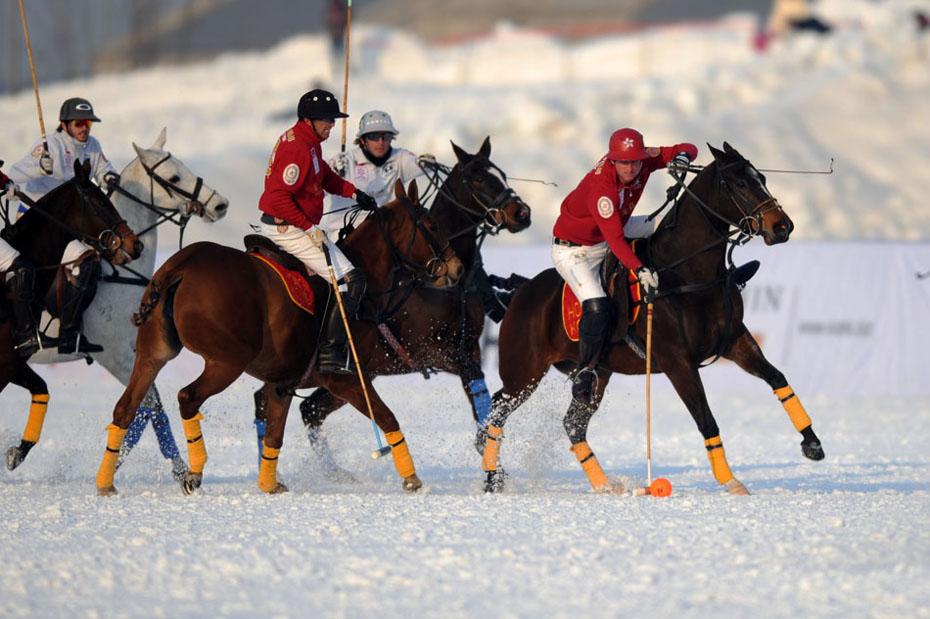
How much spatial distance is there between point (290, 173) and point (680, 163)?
266 cm

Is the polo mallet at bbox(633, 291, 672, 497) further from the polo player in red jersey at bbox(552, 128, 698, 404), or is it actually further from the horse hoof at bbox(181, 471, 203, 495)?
the horse hoof at bbox(181, 471, 203, 495)

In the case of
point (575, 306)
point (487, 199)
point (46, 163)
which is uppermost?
point (46, 163)

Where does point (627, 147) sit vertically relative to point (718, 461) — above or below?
above

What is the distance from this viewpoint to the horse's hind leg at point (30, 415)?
9.30m

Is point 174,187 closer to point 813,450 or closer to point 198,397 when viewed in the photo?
point 198,397

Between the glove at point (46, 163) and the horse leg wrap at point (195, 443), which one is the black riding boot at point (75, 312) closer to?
the glove at point (46, 163)

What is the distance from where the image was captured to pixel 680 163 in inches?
347

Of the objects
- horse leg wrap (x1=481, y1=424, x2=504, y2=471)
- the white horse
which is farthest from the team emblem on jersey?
horse leg wrap (x1=481, y1=424, x2=504, y2=471)

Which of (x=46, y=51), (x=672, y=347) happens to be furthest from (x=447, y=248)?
(x=46, y=51)

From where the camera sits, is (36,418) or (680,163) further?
(36,418)

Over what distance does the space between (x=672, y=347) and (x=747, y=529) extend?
6.43ft

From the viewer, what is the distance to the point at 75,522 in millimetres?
7191

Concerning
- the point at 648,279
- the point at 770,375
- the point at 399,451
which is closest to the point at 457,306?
the point at 399,451

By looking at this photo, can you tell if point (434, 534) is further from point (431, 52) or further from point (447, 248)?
point (431, 52)
